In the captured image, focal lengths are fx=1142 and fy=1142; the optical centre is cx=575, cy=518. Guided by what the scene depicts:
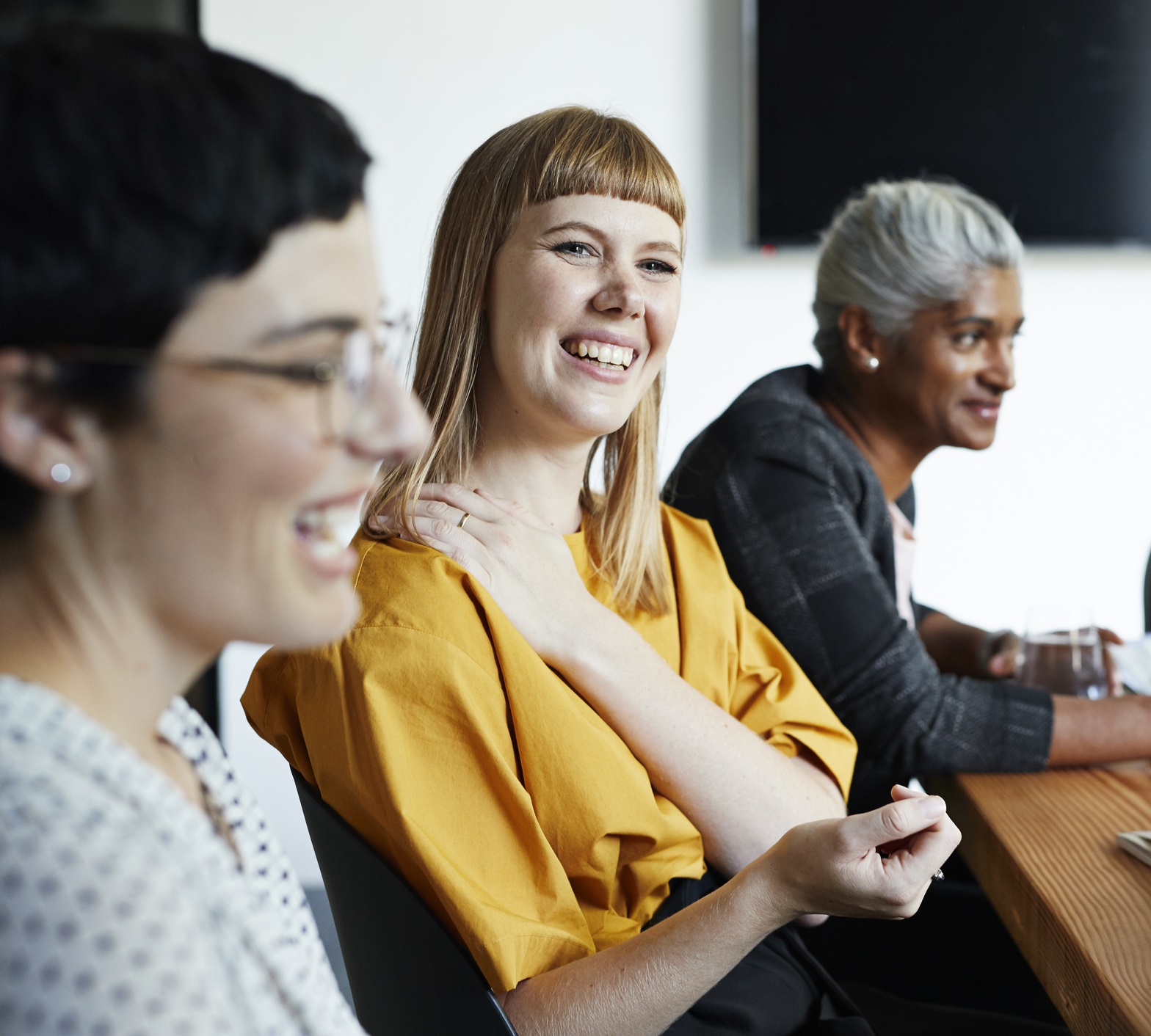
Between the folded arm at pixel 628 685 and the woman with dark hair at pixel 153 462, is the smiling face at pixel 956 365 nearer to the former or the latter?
the folded arm at pixel 628 685

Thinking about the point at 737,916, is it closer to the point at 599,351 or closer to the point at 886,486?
the point at 599,351

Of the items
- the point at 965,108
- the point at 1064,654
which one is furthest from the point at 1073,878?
the point at 965,108

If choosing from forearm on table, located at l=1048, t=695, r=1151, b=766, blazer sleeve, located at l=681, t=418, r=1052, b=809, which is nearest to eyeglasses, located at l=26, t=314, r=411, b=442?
blazer sleeve, located at l=681, t=418, r=1052, b=809

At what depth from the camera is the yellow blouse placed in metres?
0.92

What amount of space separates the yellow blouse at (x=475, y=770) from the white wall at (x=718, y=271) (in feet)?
6.49

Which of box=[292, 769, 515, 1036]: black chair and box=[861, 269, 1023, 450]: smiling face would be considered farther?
box=[861, 269, 1023, 450]: smiling face

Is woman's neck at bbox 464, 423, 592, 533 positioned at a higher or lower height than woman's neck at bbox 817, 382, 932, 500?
higher

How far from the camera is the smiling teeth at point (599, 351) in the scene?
47.0 inches

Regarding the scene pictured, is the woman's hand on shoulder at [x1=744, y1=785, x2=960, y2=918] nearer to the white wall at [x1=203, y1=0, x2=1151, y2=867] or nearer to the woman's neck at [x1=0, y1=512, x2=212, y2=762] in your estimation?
the woman's neck at [x1=0, y1=512, x2=212, y2=762]

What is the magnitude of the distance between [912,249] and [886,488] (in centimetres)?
41

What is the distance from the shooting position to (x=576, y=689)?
1.10m

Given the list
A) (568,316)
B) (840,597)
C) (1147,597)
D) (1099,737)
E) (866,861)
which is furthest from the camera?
(1147,597)

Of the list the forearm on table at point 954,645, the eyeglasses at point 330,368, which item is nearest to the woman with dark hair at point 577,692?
the eyeglasses at point 330,368

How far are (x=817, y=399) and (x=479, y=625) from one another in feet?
3.43
